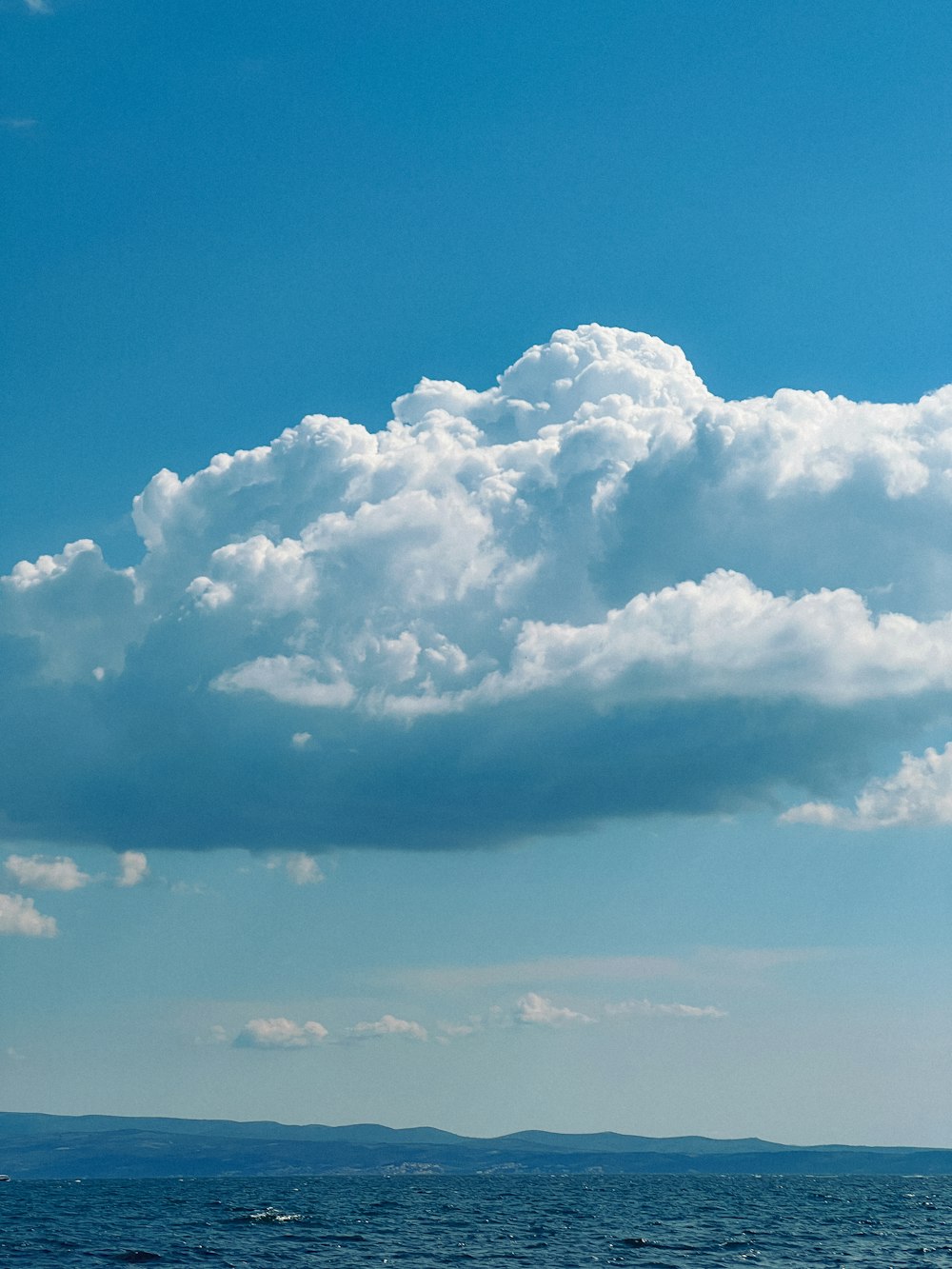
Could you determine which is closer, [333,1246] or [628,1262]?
[628,1262]

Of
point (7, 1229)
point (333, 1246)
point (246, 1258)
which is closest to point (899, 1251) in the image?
point (333, 1246)

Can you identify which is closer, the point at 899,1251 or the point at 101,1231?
the point at 899,1251

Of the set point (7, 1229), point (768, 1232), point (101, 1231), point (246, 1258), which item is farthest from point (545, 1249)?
point (7, 1229)

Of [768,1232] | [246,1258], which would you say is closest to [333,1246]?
[246,1258]

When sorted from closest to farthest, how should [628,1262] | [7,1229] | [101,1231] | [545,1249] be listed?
1. [628,1262]
2. [545,1249]
3. [101,1231]
4. [7,1229]

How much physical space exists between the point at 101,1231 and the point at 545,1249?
194 ft

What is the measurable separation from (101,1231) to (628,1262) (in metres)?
72.2

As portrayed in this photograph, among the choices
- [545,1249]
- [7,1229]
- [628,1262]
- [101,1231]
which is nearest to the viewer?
[628,1262]

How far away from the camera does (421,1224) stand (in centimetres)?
16500

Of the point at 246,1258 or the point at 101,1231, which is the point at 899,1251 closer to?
the point at 246,1258

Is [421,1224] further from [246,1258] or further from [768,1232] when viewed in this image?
[246,1258]

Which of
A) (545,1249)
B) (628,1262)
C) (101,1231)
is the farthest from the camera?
(101,1231)

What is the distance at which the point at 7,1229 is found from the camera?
15988 cm

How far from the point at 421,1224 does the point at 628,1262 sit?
62.9 m
